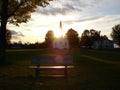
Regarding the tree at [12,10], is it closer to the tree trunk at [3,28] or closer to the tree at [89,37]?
the tree trunk at [3,28]

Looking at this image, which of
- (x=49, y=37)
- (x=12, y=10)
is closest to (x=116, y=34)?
(x=49, y=37)

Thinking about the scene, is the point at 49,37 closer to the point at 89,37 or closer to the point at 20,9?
the point at 89,37

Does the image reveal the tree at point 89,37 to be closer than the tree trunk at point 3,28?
No

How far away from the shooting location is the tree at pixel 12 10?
2638 centimetres

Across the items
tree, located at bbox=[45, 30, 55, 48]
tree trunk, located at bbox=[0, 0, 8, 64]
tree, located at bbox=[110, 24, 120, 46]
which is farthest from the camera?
tree, located at bbox=[110, 24, 120, 46]

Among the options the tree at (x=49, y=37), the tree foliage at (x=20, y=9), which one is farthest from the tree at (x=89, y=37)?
the tree foliage at (x=20, y=9)

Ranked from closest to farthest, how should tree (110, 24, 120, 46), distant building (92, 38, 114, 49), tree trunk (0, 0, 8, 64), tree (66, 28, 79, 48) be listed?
tree trunk (0, 0, 8, 64) → tree (66, 28, 79, 48) → distant building (92, 38, 114, 49) → tree (110, 24, 120, 46)

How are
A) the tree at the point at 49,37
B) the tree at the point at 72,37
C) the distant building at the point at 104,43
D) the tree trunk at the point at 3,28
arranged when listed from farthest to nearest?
the distant building at the point at 104,43
the tree at the point at 49,37
the tree at the point at 72,37
the tree trunk at the point at 3,28

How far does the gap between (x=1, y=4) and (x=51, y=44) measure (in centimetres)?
12012

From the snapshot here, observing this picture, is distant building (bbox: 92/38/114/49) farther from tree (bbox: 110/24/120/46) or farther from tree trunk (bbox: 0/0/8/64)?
tree trunk (bbox: 0/0/8/64)

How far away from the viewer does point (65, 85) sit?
1334 centimetres

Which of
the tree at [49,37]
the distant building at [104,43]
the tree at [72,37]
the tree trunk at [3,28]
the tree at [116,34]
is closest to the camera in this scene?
the tree trunk at [3,28]

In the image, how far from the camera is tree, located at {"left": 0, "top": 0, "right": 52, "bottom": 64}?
26375 mm

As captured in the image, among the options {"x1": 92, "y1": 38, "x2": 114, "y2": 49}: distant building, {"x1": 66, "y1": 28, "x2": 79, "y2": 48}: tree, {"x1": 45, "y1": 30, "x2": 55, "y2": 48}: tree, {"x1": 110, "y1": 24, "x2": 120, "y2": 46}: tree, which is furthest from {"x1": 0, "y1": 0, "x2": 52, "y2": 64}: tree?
{"x1": 110, "y1": 24, "x2": 120, "y2": 46}: tree
